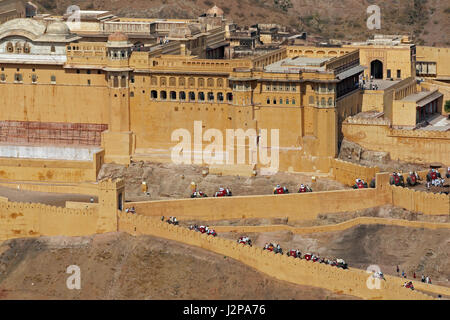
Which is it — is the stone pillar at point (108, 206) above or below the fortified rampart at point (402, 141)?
below

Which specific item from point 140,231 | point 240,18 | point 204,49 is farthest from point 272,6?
point 140,231

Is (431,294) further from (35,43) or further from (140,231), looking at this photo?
(35,43)

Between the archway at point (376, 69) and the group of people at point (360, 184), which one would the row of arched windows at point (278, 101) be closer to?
the group of people at point (360, 184)

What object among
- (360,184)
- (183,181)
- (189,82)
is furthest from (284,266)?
(189,82)
